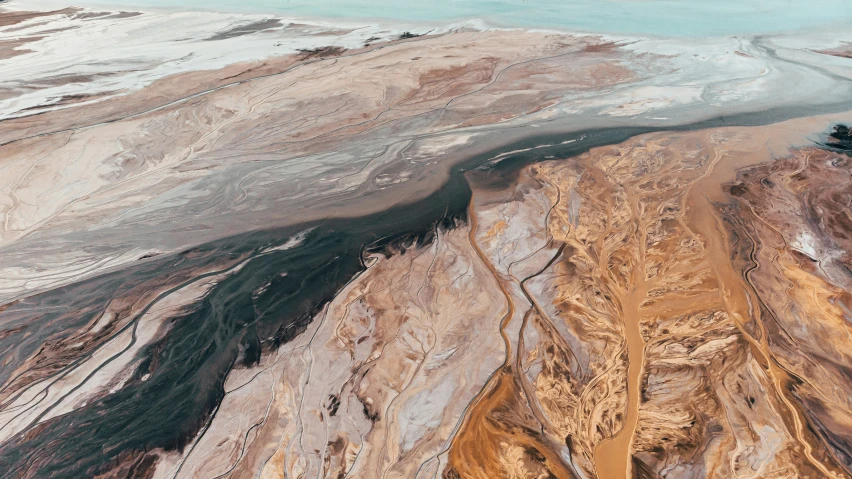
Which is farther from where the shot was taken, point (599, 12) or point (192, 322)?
point (599, 12)

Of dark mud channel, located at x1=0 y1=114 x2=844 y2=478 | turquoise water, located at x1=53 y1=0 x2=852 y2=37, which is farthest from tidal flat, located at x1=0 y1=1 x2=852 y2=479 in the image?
turquoise water, located at x1=53 y1=0 x2=852 y2=37

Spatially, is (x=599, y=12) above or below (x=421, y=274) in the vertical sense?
above

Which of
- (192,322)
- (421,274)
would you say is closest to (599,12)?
(421,274)

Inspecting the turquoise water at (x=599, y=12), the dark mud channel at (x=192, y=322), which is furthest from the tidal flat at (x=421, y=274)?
the turquoise water at (x=599, y=12)

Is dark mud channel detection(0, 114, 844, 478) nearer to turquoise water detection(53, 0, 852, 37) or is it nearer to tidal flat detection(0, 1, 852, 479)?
tidal flat detection(0, 1, 852, 479)

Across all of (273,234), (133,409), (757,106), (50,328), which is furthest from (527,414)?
(757,106)

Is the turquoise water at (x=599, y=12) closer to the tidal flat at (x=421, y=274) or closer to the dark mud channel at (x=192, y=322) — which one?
the tidal flat at (x=421, y=274)

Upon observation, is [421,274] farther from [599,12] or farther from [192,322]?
[599,12]

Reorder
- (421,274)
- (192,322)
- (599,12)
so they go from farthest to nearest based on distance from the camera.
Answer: (599,12), (421,274), (192,322)
